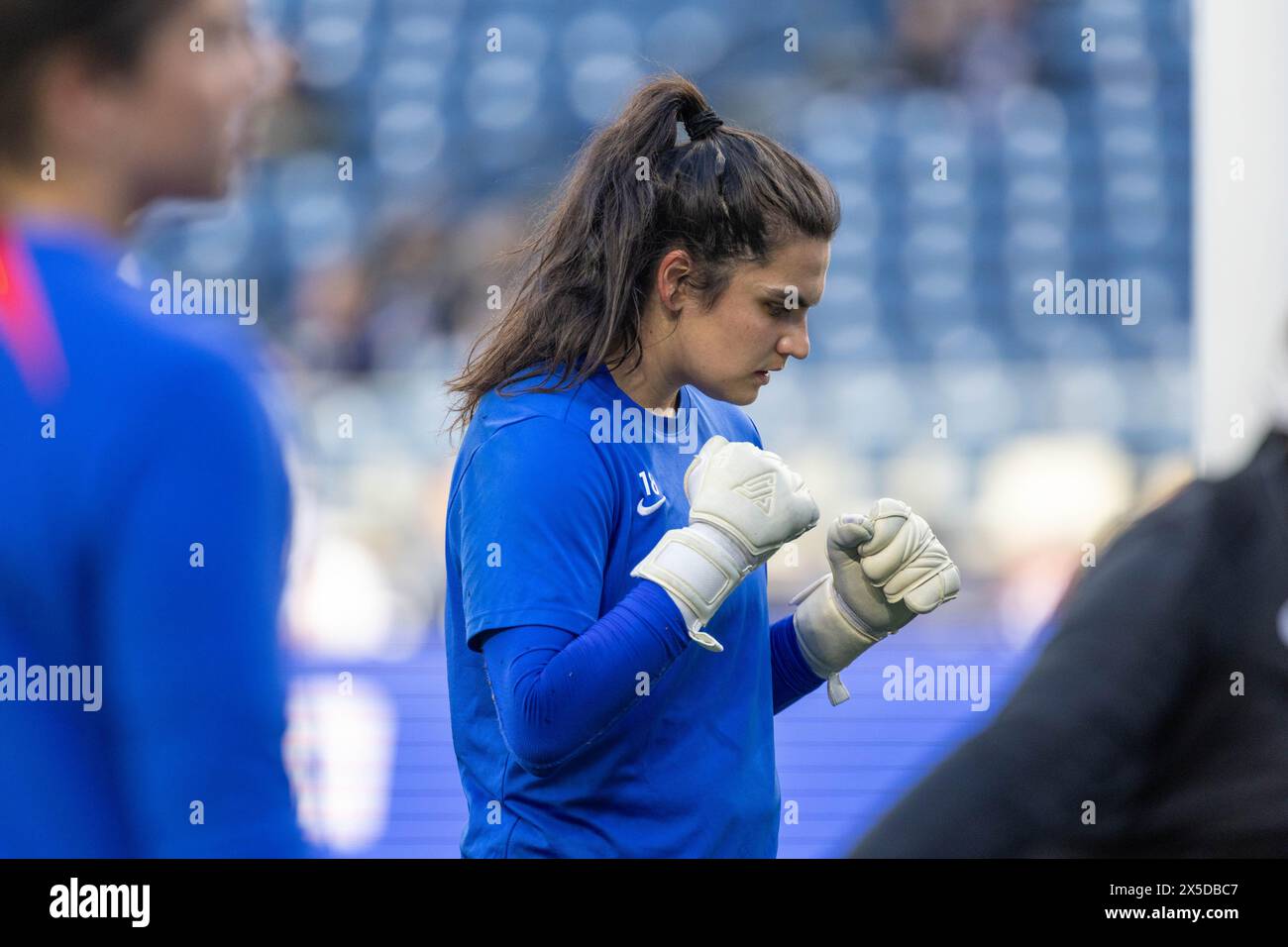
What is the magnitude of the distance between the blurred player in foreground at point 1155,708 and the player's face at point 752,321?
1.23 ft

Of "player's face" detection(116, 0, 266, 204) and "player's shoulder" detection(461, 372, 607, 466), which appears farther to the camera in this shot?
"player's shoulder" detection(461, 372, 607, 466)

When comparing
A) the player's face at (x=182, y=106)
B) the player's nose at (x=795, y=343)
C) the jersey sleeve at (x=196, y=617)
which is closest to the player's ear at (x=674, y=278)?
the player's nose at (x=795, y=343)

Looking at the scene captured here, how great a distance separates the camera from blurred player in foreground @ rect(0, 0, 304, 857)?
0.81 m

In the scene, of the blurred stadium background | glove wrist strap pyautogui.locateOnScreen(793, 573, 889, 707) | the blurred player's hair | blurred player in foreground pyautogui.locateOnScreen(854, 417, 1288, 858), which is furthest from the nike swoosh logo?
the blurred stadium background

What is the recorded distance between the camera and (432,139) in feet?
15.2

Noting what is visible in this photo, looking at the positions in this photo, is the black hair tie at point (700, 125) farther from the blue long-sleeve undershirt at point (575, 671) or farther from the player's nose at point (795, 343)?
the blue long-sleeve undershirt at point (575, 671)

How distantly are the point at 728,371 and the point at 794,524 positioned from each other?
17 cm

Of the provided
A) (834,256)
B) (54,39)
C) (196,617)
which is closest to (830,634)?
(196,617)

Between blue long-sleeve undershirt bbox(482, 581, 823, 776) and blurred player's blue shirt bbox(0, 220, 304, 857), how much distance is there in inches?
12.3

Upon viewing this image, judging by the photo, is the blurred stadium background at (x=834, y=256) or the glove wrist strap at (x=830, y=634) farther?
the blurred stadium background at (x=834, y=256)

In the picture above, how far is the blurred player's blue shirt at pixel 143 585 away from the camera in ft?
2.65

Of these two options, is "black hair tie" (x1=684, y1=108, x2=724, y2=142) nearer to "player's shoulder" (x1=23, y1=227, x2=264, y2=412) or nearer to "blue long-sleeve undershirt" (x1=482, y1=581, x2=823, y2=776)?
"blue long-sleeve undershirt" (x1=482, y1=581, x2=823, y2=776)
